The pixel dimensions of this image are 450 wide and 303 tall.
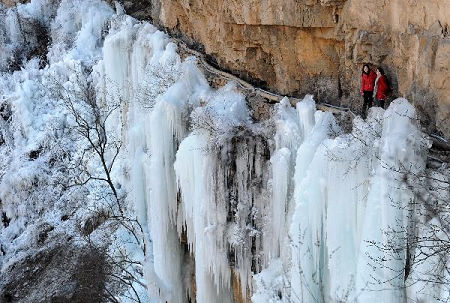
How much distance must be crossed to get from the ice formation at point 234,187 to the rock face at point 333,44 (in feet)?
1.93

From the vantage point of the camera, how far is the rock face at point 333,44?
24.3 ft

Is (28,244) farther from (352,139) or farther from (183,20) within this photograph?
(352,139)

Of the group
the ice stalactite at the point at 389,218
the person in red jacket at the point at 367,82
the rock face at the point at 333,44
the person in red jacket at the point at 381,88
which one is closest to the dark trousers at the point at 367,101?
the person in red jacket at the point at 367,82

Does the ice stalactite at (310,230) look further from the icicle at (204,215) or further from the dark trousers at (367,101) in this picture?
the icicle at (204,215)

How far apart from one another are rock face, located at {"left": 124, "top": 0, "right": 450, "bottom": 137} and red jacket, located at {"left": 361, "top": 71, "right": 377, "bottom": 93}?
0.82 ft

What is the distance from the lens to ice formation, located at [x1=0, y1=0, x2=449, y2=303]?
695 cm

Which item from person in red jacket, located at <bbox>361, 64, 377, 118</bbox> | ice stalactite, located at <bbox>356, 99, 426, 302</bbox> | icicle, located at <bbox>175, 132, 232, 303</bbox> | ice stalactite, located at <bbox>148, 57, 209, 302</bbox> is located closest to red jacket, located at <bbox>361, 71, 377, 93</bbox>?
person in red jacket, located at <bbox>361, 64, 377, 118</bbox>

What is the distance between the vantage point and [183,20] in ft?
48.1

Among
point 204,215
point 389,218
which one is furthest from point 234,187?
point 389,218

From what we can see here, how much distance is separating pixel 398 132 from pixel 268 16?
13.2ft

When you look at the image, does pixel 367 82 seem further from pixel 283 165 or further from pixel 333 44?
pixel 283 165

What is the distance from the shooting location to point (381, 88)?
8.41 metres

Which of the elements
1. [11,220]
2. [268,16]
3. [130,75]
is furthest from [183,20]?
[11,220]

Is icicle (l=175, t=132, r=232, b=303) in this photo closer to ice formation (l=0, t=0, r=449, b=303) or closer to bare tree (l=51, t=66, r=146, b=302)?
ice formation (l=0, t=0, r=449, b=303)
